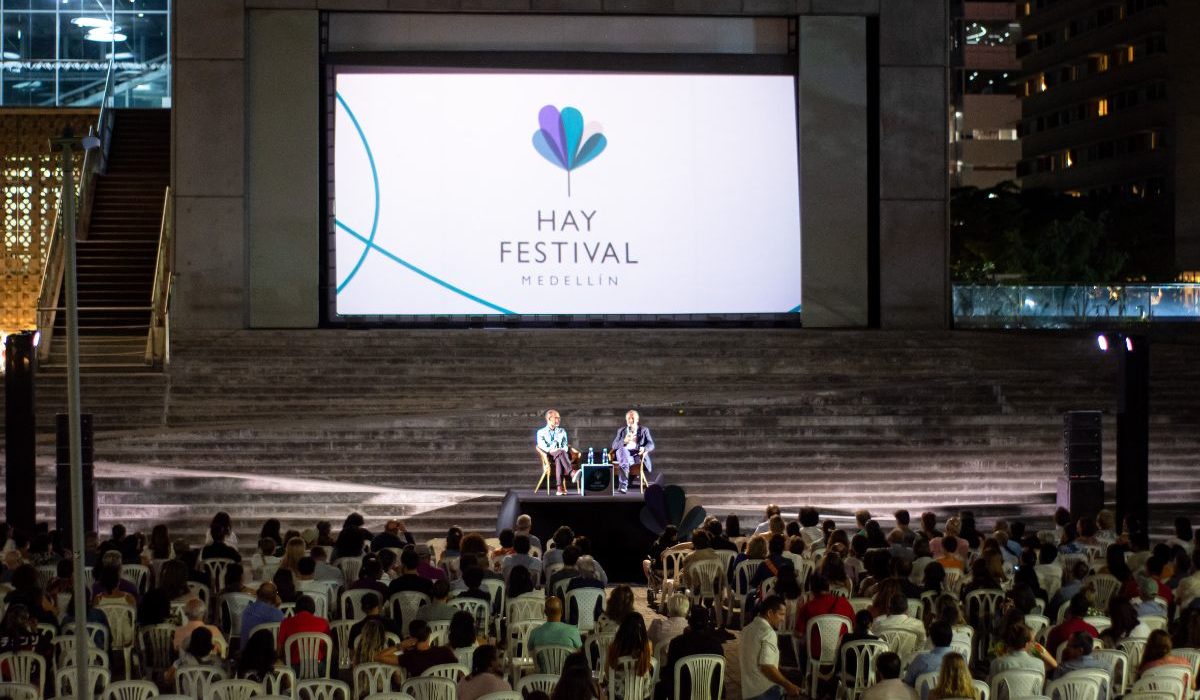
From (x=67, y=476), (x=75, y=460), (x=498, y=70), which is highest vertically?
(x=498, y=70)

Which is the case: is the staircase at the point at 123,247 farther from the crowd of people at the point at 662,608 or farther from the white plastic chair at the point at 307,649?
the white plastic chair at the point at 307,649

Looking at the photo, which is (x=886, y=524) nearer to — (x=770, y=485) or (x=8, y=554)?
(x=770, y=485)

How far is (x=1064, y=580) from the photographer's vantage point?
10531 millimetres

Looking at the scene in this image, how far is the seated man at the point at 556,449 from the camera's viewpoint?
657 inches

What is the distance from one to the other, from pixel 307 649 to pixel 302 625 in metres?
0.14

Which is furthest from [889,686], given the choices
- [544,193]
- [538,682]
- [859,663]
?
[544,193]

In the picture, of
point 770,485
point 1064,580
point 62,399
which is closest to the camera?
point 1064,580

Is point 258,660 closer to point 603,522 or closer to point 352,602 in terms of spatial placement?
point 352,602

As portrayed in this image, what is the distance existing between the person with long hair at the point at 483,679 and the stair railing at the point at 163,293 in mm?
14821

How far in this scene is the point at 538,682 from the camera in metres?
7.64

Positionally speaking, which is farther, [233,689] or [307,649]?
[307,649]

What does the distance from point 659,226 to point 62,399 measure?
9.87m

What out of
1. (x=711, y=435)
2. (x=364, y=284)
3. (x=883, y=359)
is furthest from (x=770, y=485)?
(x=364, y=284)

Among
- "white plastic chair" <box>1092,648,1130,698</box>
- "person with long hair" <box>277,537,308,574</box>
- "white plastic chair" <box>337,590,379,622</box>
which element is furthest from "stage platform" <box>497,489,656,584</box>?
"white plastic chair" <box>1092,648,1130,698</box>
